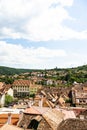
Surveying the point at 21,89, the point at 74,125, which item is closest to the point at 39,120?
the point at 74,125

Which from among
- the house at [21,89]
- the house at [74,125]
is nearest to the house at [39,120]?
the house at [74,125]

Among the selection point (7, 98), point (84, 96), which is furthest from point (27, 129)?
point (7, 98)

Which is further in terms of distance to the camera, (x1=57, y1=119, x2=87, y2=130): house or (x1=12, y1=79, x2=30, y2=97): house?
(x1=12, y1=79, x2=30, y2=97): house

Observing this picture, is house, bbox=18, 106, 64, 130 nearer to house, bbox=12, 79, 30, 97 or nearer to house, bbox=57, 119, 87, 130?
house, bbox=57, 119, 87, 130

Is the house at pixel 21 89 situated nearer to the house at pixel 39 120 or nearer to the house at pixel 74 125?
the house at pixel 39 120

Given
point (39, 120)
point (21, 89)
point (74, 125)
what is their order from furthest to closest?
1. point (21, 89)
2. point (39, 120)
3. point (74, 125)

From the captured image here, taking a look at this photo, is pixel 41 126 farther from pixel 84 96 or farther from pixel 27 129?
pixel 84 96

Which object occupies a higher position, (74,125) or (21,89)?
(74,125)

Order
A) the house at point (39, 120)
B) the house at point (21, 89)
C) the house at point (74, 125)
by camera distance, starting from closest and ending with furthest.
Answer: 1. the house at point (74, 125)
2. the house at point (39, 120)
3. the house at point (21, 89)

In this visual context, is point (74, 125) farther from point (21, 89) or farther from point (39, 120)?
point (21, 89)

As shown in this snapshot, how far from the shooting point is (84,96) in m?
97.1

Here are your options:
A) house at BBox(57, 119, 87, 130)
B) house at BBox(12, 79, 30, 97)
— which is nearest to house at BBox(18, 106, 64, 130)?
house at BBox(57, 119, 87, 130)

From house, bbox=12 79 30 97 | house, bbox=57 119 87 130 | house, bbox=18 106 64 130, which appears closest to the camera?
house, bbox=57 119 87 130

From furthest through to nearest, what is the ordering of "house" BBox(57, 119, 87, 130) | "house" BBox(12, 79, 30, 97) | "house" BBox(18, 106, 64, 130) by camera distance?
"house" BBox(12, 79, 30, 97) < "house" BBox(18, 106, 64, 130) < "house" BBox(57, 119, 87, 130)
